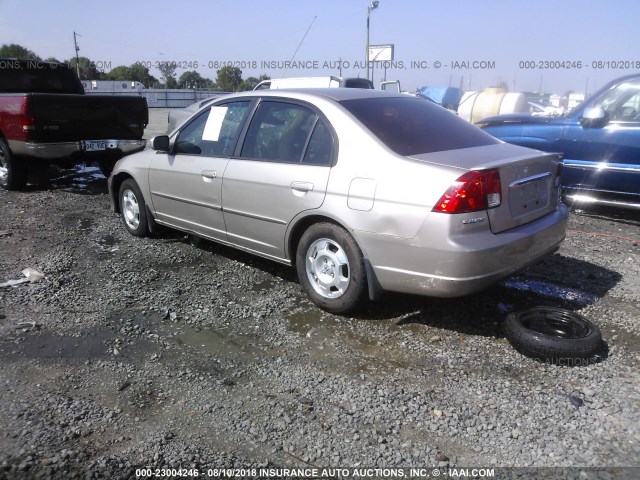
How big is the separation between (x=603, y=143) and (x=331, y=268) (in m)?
4.31

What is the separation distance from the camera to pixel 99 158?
8688 mm

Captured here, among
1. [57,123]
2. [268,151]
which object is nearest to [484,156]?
[268,151]

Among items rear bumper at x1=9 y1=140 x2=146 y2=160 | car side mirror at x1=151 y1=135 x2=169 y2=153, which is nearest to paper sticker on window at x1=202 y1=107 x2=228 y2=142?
car side mirror at x1=151 y1=135 x2=169 y2=153

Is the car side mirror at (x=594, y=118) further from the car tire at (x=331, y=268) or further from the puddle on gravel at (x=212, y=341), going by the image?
the puddle on gravel at (x=212, y=341)

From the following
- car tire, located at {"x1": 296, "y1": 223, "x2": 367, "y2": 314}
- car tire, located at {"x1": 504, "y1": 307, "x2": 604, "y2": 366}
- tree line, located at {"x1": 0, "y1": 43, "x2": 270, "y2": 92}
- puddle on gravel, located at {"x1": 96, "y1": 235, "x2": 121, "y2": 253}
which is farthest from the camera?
tree line, located at {"x1": 0, "y1": 43, "x2": 270, "y2": 92}

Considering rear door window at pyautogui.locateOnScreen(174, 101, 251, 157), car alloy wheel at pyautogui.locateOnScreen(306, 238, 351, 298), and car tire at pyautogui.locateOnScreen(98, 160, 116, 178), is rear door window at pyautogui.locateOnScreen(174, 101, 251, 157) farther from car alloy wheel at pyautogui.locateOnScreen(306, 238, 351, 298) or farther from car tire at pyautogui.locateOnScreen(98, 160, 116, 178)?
car tire at pyautogui.locateOnScreen(98, 160, 116, 178)

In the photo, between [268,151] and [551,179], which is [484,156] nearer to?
[551,179]

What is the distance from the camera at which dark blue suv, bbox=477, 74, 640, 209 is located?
600 cm

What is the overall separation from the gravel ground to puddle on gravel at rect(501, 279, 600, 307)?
0.02m

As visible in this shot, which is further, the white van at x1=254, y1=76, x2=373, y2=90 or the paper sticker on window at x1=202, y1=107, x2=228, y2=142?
the white van at x1=254, y1=76, x2=373, y2=90

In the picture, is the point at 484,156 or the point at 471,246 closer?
the point at 471,246

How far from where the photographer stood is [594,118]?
6055 mm

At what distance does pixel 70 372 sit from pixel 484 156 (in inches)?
117

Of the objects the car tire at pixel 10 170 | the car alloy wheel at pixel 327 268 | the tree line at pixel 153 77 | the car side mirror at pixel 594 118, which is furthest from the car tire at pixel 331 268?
the tree line at pixel 153 77
